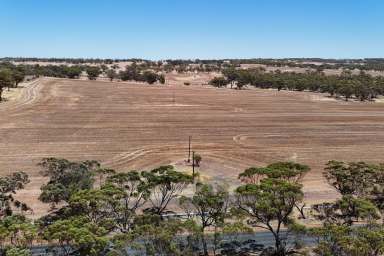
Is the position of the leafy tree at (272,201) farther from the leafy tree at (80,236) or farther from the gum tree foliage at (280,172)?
the leafy tree at (80,236)

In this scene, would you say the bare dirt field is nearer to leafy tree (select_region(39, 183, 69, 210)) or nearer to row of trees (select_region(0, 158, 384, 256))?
leafy tree (select_region(39, 183, 69, 210))

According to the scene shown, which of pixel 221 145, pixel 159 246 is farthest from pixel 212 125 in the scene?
pixel 159 246

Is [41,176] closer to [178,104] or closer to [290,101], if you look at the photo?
[178,104]

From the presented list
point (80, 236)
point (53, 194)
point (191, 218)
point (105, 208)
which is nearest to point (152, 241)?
point (80, 236)

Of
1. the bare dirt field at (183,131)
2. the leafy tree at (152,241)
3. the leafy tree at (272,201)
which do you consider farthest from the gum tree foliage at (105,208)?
the bare dirt field at (183,131)

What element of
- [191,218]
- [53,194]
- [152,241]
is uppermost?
[152,241]

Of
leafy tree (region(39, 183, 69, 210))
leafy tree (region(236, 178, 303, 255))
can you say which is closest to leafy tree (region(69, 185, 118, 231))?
leafy tree (region(39, 183, 69, 210))

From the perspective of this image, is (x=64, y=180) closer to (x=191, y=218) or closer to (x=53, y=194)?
(x=53, y=194)
